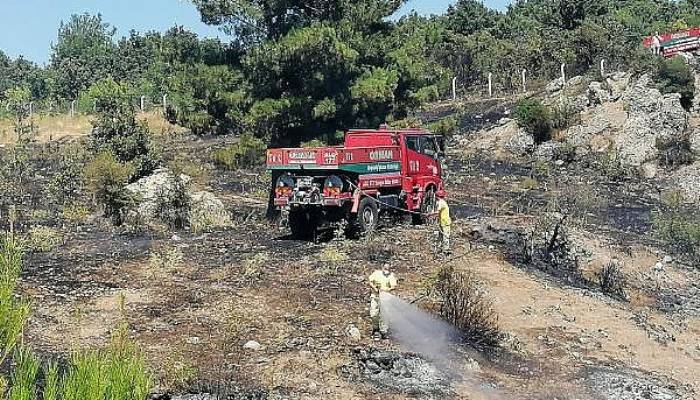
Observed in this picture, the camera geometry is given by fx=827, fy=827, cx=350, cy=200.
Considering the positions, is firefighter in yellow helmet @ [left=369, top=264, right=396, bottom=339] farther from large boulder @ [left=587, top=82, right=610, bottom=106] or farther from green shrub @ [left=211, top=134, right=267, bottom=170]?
large boulder @ [left=587, top=82, right=610, bottom=106]

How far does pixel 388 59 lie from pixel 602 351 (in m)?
12.6

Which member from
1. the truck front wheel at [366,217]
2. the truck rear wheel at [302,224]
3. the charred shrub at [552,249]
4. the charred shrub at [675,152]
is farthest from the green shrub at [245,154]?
the charred shrub at [675,152]

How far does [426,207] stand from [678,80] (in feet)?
70.3

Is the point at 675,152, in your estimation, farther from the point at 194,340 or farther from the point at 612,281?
the point at 194,340

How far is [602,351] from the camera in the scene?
41.6 feet

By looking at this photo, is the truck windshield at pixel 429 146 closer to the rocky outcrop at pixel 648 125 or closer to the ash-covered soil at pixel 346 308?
the ash-covered soil at pixel 346 308

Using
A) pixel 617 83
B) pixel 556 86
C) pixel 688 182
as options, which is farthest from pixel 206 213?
pixel 556 86

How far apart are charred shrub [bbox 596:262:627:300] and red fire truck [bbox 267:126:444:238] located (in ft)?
14.6

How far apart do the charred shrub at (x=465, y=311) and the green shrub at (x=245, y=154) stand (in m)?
9.87

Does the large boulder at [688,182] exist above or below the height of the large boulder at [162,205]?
below

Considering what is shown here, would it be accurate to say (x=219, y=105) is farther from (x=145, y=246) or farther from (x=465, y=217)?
(x=465, y=217)

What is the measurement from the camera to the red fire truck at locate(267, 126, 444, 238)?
17281 mm

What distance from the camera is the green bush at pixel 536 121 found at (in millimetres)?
37688

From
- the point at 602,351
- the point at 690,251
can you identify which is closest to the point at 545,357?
the point at 602,351
